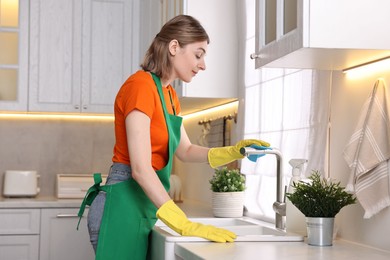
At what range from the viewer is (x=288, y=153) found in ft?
8.91

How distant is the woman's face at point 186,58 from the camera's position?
7.66 ft

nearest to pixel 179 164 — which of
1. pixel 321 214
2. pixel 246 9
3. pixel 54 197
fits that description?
pixel 54 197

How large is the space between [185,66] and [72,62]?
7.21ft

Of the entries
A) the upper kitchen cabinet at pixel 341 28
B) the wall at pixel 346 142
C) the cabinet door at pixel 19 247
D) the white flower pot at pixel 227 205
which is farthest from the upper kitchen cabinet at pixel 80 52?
the upper kitchen cabinet at pixel 341 28

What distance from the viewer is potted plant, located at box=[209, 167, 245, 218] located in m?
3.04

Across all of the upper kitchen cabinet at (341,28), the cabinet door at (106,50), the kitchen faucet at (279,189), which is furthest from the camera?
the cabinet door at (106,50)

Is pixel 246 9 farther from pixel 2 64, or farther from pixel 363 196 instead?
pixel 2 64

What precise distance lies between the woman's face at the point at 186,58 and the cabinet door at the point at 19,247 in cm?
199

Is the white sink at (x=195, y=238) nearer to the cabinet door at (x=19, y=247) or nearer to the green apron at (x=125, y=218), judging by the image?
the green apron at (x=125, y=218)

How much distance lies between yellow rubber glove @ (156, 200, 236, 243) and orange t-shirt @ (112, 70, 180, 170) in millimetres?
288

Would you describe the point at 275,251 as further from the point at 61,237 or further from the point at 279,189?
the point at 61,237

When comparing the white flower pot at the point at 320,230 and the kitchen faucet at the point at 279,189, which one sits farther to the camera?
the kitchen faucet at the point at 279,189

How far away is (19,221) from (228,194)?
1.49 metres

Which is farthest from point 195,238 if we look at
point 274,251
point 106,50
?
point 106,50
